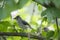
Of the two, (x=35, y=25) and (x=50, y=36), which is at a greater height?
(x=35, y=25)

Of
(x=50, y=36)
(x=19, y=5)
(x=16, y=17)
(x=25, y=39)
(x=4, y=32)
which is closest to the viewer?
(x=19, y=5)

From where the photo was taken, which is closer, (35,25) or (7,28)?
(7,28)

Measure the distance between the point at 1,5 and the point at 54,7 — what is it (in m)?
0.23

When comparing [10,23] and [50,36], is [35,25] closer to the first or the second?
[10,23]

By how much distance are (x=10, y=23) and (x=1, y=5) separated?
1.18 ft

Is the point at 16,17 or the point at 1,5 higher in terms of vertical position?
the point at 16,17

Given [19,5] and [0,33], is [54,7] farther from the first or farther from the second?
[0,33]

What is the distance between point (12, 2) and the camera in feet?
2.65

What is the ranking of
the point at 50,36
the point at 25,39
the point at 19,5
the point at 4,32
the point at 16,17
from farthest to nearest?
the point at 16,17, the point at 25,39, the point at 4,32, the point at 50,36, the point at 19,5

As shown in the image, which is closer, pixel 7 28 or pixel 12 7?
pixel 12 7

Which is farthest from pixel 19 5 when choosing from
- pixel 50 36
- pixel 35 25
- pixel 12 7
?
pixel 35 25

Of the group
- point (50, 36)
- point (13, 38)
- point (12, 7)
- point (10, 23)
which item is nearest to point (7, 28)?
Result: point (10, 23)

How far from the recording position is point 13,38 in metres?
1.32

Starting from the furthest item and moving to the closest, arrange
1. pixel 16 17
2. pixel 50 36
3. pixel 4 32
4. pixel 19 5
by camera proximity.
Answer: pixel 16 17 → pixel 4 32 → pixel 50 36 → pixel 19 5
